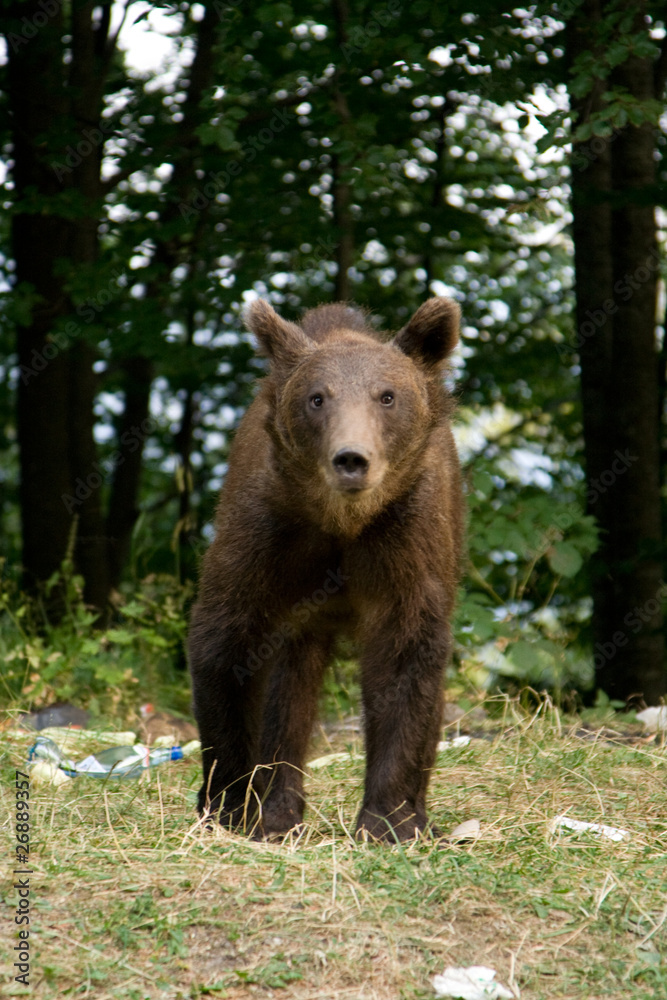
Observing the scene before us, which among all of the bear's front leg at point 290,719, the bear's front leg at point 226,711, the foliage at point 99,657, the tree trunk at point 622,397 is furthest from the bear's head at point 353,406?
the tree trunk at point 622,397

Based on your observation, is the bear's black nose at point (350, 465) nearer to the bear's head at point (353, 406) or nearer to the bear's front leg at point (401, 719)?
the bear's head at point (353, 406)

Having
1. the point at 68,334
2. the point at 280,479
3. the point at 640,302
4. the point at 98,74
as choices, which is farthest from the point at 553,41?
the point at 280,479

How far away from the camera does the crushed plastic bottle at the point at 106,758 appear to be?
4.91 meters

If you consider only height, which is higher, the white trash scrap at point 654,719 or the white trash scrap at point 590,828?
the white trash scrap at point 590,828

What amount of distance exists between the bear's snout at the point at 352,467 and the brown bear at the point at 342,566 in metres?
0.17

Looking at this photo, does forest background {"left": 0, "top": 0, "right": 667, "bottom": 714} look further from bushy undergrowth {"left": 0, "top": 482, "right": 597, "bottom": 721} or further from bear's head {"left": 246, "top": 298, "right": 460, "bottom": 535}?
bear's head {"left": 246, "top": 298, "right": 460, "bottom": 535}

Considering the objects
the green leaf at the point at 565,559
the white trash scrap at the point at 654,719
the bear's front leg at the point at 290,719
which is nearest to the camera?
the bear's front leg at the point at 290,719

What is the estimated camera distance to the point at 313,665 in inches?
187

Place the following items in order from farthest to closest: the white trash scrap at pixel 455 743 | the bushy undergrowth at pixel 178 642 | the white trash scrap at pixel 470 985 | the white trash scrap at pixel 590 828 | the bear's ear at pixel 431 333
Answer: the bushy undergrowth at pixel 178 642 < the white trash scrap at pixel 455 743 < the bear's ear at pixel 431 333 < the white trash scrap at pixel 590 828 < the white trash scrap at pixel 470 985

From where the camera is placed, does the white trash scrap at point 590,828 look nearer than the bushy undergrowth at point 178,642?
Yes

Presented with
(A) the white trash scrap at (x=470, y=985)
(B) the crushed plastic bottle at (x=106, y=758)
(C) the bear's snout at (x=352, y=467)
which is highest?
(C) the bear's snout at (x=352, y=467)

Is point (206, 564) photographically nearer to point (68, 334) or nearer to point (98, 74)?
point (68, 334)

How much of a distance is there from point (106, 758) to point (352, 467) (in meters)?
2.38

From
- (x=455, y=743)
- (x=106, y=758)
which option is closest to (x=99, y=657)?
(x=106, y=758)
